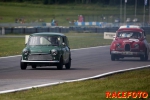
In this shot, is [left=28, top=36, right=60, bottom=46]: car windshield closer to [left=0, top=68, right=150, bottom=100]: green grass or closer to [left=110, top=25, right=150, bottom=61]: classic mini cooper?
[left=110, top=25, right=150, bottom=61]: classic mini cooper

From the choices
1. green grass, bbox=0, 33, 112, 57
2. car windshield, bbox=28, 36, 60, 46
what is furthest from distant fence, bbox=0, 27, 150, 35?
car windshield, bbox=28, 36, 60, 46

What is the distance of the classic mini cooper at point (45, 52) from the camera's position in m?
20.6

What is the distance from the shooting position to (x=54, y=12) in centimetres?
8519

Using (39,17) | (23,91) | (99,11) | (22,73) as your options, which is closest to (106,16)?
(99,11)

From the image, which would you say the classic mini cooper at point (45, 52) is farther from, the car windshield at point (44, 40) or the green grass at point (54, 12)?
the green grass at point (54, 12)

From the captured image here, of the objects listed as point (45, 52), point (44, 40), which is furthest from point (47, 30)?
point (45, 52)

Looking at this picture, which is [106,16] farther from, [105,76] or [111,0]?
[105,76]

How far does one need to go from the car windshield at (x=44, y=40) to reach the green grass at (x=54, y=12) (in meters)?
56.5

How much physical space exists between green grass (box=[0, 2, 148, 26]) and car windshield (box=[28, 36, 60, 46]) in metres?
56.5

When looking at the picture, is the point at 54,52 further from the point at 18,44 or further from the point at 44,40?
the point at 18,44

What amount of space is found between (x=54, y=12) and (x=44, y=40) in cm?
6380

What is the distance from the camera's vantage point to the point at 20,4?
290ft

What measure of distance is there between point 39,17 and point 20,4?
240 inches

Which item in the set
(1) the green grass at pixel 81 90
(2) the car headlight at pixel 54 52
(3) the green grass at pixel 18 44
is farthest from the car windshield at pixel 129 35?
(1) the green grass at pixel 81 90
